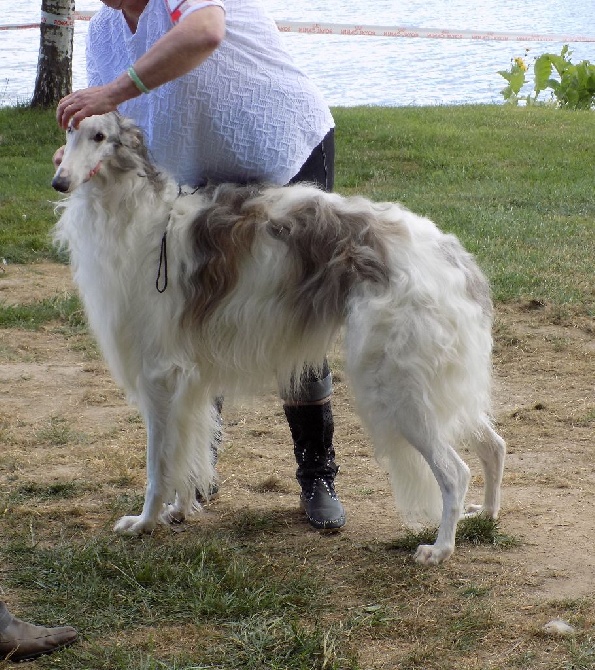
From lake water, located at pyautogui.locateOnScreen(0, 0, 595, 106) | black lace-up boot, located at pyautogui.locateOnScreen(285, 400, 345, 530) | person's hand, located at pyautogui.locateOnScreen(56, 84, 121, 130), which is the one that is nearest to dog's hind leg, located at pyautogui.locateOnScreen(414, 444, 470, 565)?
black lace-up boot, located at pyautogui.locateOnScreen(285, 400, 345, 530)

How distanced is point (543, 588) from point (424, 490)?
0.56m

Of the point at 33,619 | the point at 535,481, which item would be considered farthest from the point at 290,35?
the point at 33,619

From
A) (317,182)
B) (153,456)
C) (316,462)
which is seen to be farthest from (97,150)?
(316,462)

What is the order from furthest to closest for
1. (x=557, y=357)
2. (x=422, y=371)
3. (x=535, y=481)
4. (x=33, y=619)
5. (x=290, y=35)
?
(x=290, y=35) → (x=557, y=357) → (x=535, y=481) → (x=422, y=371) → (x=33, y=619)

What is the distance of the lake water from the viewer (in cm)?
1556

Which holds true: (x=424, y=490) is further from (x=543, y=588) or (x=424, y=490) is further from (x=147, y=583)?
(x=147, y=583)

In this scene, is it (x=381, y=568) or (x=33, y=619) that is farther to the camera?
(x=381, y=568)

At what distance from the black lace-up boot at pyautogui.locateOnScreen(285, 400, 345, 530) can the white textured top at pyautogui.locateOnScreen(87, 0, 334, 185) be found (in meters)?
1.02

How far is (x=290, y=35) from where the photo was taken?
753 inches

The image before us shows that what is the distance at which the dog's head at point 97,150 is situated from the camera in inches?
136

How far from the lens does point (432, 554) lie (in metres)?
3.76

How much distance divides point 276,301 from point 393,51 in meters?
15.4

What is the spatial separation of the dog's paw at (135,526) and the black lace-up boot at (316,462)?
0.66m

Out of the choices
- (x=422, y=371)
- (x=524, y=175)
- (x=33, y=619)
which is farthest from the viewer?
(x=524, y=175)
